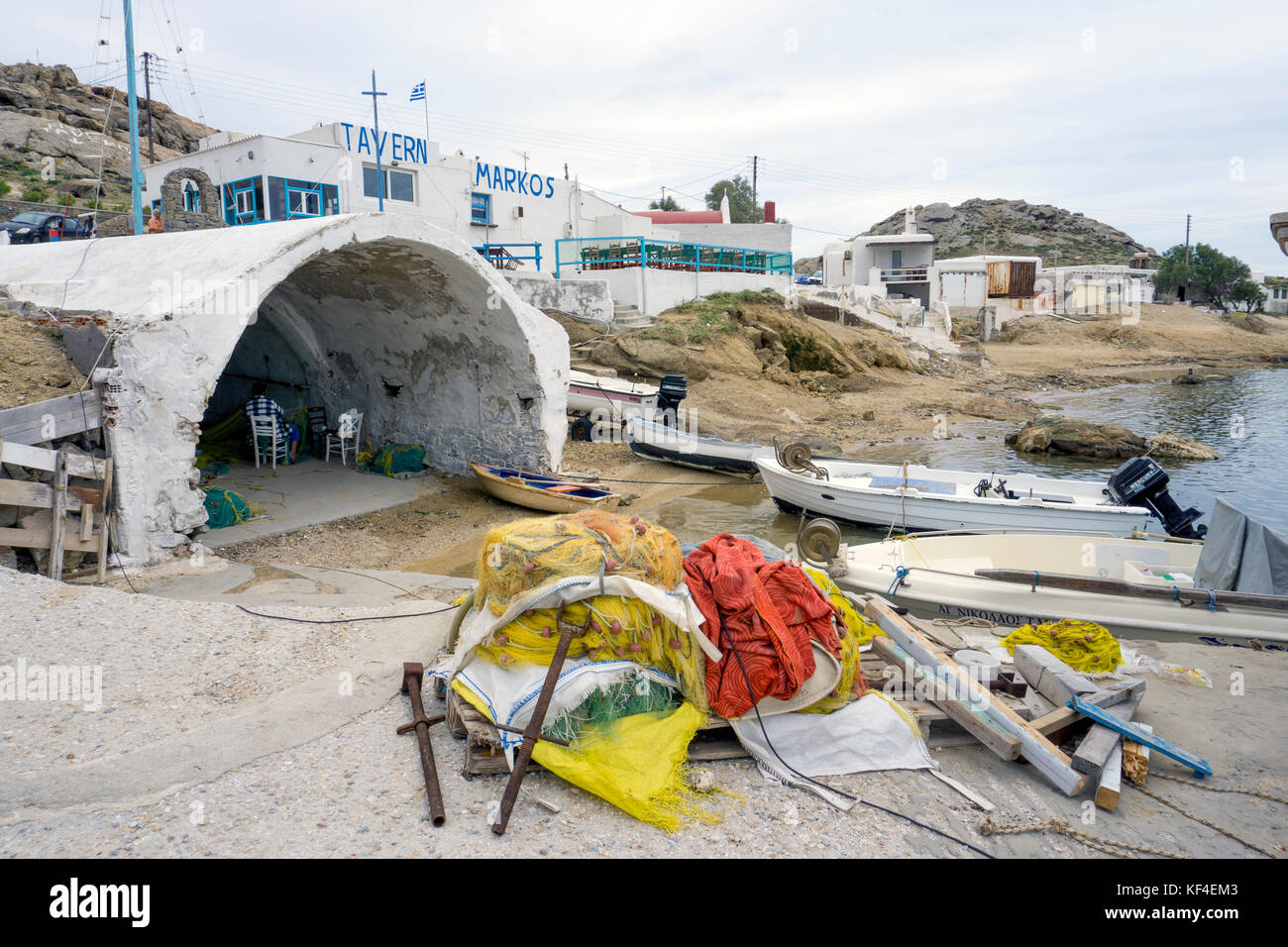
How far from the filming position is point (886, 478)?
518 inches

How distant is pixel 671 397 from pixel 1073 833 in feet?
47.7

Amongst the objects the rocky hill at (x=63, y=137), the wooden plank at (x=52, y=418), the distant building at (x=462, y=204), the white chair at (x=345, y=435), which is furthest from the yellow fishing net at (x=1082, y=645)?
the rocky hill at (x=63, y=137)

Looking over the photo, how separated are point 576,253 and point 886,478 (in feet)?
59.9

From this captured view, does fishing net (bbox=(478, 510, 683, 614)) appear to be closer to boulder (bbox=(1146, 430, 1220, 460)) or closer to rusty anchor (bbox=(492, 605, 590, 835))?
rusty anchor (bbox=(492, 605, 590, 835))

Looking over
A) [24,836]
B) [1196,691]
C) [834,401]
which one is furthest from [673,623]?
[834,401]

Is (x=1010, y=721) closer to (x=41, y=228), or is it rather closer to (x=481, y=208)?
(x=41, y=228)

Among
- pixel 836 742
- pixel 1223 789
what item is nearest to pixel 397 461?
pixel 836 742

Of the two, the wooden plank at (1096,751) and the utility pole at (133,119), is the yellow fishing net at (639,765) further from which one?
the utility pole at (133,119)

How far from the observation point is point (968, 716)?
423cm

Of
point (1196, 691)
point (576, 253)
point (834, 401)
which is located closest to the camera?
point (1196, 691)

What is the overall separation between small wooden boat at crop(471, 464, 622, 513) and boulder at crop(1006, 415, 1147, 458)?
46.3ft

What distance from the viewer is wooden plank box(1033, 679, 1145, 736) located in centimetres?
428
